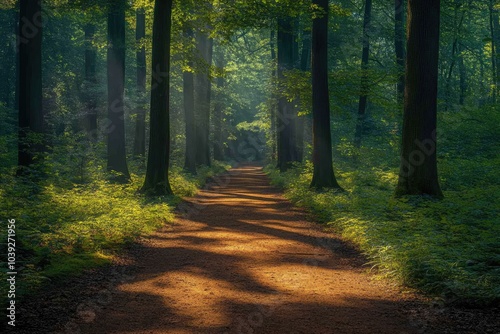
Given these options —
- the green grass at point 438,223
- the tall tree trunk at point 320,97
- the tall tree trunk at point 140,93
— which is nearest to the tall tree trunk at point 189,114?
the tall tree trunk at point 140,93

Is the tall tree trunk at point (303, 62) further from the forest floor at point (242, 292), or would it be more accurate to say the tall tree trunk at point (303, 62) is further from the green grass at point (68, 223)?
the forest floor at point (242, 292)

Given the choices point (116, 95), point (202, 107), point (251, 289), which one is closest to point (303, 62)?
point (202, 107)

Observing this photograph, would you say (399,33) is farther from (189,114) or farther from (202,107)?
(202,107)

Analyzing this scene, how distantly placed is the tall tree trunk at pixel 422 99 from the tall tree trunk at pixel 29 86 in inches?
404

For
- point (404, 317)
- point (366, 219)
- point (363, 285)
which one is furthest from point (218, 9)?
point (404, 317)

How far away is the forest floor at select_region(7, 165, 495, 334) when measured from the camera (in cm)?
507

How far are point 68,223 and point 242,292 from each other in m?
4.66

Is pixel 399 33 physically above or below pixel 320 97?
above

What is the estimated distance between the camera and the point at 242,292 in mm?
6309

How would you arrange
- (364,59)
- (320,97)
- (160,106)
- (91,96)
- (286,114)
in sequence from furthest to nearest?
1. (91,96)
2. (364,59)
3. (286,114)
4. (320,97)
5. (160,106)

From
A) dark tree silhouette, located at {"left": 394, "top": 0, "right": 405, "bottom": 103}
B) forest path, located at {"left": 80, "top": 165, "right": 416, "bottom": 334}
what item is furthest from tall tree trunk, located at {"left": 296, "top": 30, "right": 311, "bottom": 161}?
forest path, located at {"left": 80, "top": 165, "right": 416, "bottom": 334}

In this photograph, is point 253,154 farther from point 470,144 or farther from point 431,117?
point 431,117

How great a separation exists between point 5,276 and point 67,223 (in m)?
3.52

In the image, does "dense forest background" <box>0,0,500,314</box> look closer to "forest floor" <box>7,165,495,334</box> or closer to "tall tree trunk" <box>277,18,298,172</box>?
"tall tree trunk" <box>277,18,298,172</box>
